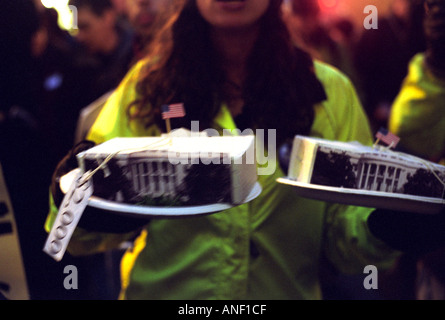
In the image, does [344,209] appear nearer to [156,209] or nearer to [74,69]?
[156,209]

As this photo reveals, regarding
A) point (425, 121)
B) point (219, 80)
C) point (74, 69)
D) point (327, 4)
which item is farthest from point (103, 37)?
point (327, 4)

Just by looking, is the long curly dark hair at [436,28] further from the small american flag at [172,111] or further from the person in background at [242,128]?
the small american flag at [172,111]

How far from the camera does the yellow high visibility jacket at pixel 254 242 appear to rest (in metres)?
0.93

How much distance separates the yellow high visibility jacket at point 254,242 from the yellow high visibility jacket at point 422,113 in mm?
422

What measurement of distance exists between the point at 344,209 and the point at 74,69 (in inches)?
61.6

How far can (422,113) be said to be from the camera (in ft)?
4.59

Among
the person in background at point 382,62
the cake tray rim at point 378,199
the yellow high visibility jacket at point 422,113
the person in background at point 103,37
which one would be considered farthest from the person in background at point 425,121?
the person in background at point 103,37

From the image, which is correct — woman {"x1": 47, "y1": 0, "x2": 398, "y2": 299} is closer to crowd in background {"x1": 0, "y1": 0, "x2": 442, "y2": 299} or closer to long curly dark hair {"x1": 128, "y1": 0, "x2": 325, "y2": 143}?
long curly dark hair {"x1": 128, "y1": 0, "x2": 325, "y2": 143}

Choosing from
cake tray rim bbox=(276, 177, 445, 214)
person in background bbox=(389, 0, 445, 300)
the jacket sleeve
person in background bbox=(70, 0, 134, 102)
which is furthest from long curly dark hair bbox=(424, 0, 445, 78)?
person in background bbox=(70, 0, 134, 102)

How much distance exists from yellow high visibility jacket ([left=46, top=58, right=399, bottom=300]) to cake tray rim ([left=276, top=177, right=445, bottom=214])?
0.54ft

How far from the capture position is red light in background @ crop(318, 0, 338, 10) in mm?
2925
